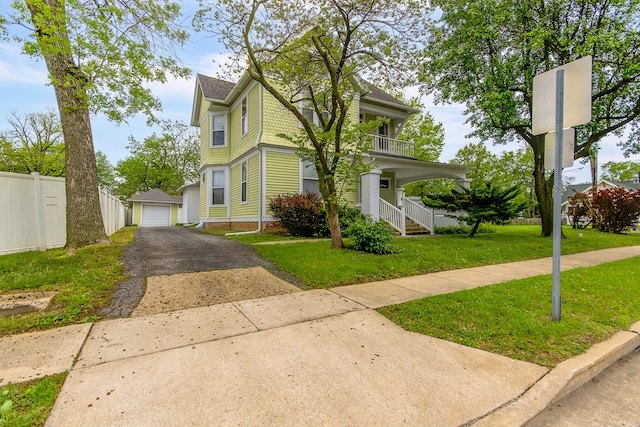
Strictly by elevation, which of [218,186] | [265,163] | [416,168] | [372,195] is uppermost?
[416,168]

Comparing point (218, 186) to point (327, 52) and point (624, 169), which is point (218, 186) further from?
point (624, 169)

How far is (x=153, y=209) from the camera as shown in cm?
2658

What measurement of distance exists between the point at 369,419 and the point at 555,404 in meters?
1.54

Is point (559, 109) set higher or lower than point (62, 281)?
higher

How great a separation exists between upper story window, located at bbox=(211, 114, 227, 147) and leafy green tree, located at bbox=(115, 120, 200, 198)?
22.9m

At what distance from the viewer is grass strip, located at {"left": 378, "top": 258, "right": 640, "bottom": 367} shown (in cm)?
311

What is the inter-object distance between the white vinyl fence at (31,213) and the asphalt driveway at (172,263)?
6.45 ft

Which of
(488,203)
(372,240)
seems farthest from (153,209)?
(488,203)

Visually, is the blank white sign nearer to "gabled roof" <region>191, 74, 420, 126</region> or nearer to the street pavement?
the street pavement

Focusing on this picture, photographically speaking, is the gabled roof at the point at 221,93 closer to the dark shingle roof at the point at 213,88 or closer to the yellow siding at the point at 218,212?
the dark shingle roof at the point at 213,88

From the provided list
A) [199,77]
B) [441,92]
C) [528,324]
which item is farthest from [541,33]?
[199,77]

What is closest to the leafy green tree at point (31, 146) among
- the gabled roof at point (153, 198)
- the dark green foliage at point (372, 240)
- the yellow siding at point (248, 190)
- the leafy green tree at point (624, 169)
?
the gabled roof at point (153, 198)

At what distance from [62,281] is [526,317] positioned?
6.65 metres

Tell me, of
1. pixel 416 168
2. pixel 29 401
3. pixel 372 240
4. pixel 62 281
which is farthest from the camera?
pixel 416 168
